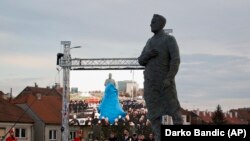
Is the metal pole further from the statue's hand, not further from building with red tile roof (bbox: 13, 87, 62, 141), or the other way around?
the statue's hand

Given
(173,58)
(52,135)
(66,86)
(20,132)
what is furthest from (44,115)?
(173,58)

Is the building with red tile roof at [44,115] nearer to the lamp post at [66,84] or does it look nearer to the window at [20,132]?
the window at [20,132]

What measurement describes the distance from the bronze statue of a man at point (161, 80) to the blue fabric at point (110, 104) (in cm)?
2689

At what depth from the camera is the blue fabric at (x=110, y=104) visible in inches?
1442

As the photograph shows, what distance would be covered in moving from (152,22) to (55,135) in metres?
50.7

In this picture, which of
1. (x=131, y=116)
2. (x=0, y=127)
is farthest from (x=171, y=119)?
(x=0, y=127)

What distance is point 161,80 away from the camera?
9.66 meters

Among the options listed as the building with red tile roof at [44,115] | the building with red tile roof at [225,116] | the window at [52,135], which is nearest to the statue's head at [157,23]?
the building with red tile roof at [44,115]

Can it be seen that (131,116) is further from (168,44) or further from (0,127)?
(168,44)

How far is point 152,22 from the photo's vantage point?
392 inches

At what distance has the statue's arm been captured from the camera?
954 cm

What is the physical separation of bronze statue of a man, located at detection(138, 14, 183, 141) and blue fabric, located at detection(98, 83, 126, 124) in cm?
2689

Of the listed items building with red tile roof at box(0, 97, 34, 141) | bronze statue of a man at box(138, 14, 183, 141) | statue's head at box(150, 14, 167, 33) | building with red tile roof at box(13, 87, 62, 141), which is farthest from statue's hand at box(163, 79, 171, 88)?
building with red tile roof at box(13, 87, 62, 141)

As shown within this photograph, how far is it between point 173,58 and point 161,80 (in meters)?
0.44
